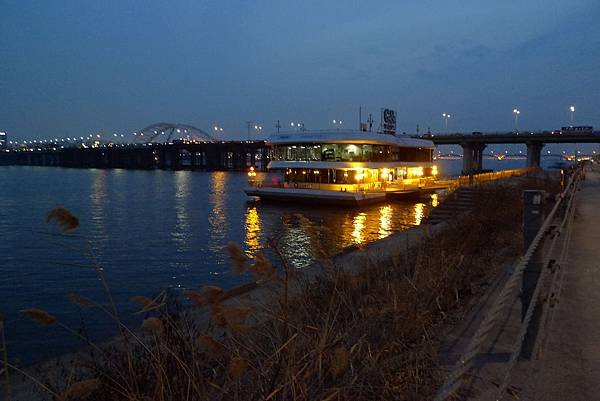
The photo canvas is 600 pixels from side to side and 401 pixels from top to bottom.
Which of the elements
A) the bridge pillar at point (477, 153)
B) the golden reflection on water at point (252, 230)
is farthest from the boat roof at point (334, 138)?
the bridge pillar at point (477, 153)

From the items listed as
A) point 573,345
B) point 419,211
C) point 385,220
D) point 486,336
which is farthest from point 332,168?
point 486,336

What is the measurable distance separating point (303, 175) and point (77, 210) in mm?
21989

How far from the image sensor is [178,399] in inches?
156

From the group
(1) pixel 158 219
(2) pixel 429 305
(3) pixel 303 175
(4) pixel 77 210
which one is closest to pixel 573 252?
(2) pixel 429 305

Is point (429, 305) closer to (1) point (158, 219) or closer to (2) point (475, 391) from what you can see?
(2) point (475, 391)

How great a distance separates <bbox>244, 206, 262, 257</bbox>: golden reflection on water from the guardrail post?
16391mm

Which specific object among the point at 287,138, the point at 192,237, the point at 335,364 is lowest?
the point at 192,237

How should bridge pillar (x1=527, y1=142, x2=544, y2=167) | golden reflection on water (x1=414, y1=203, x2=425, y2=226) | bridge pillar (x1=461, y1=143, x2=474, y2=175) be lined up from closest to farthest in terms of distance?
golden reflection on water (x1=414, y1=203, x2=425, y2=226) → bridge pillar (x1=527, y1=142, x2=544, y2=167) → bridge pillar (x1=461, y1=143, x2=474, y2=175)

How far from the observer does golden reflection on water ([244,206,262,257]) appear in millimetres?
24516

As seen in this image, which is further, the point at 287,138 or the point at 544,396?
the point at 287,138

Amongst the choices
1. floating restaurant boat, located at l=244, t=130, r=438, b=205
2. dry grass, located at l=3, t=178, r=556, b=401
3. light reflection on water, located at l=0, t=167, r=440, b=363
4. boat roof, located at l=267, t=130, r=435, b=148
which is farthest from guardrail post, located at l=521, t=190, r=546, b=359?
boat roof, located at l=267, t=130, r=435, b=148

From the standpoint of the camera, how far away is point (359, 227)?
102 ft

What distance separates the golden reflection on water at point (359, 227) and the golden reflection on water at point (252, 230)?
5.83 metres

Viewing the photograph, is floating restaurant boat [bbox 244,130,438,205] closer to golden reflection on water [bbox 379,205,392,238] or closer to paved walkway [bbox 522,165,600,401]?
golden reflection on water [bbox 379,205,392,238]
